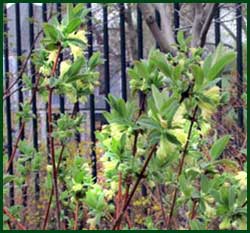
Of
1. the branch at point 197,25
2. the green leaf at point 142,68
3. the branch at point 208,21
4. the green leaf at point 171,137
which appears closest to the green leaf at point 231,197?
the green leaf at point 171,137

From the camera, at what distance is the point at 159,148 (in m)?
1.12

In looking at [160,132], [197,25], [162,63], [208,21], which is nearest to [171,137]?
[160,132]

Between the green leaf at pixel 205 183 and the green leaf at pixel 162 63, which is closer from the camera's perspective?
the green leaf at pixel 162 63

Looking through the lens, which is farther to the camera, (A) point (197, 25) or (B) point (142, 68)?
(A) point (197, 25)

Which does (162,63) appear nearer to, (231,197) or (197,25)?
(231,197)

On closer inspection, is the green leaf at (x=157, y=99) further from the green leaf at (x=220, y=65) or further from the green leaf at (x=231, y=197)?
the green leaf at (x=231, y=197)

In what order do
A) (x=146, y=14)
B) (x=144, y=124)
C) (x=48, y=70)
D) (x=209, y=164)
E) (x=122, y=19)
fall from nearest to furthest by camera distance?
(x=144, y=124)
(x=209, y=164)
(x=48, y=70)
(x=146, y=14)
(x=122, y=19)

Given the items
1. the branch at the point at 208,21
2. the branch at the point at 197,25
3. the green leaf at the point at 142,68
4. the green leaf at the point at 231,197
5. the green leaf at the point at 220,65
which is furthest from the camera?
the branch at the point at 197,25

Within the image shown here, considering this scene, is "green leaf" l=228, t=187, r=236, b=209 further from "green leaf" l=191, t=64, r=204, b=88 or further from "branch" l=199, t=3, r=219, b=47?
"branch" l=199, t=3, r=219, b=47

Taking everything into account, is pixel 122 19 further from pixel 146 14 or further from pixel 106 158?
pixel 106 158

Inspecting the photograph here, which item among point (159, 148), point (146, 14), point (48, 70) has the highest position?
point (146, 14)

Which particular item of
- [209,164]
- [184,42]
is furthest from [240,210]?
[184,42]

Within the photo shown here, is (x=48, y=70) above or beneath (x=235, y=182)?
above

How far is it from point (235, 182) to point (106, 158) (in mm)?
283
